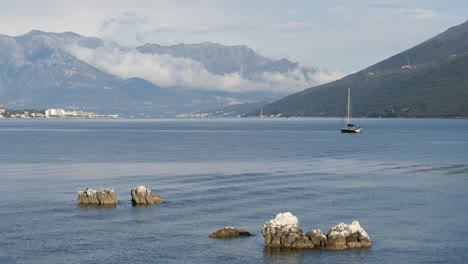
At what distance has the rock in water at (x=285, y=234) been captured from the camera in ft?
233

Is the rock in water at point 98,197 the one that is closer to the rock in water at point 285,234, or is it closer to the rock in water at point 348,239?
the rock in water at point 285,234

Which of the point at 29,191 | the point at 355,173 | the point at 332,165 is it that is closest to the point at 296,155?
the point at 332,165

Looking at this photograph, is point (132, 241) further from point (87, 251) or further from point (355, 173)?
point (355, 173)

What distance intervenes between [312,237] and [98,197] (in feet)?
115

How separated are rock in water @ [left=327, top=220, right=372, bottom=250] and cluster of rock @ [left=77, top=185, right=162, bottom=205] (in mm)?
31190

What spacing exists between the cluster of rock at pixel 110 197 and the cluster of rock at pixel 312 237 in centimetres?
2719

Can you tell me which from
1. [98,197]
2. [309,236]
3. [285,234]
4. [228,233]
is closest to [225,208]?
[228,233]

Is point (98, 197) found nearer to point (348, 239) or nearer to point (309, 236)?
point (309, 236)

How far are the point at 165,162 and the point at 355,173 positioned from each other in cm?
4342

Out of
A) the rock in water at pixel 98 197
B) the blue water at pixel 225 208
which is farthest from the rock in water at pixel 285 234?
the rock in water at pixel 98 197

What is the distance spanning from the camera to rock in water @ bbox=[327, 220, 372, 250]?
2788 inches

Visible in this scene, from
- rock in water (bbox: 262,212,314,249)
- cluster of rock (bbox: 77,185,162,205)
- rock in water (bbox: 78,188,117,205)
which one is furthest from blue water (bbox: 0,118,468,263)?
rock in water (bbox: 78,188,117,205)

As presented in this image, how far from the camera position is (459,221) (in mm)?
82438

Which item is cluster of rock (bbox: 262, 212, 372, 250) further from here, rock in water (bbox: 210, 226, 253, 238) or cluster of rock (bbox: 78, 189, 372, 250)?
rock in water (bbox: 210, 226, 253, 238)
